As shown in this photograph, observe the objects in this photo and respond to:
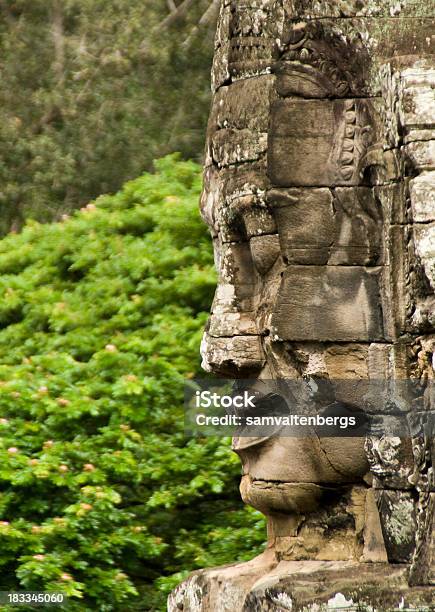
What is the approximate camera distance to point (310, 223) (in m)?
7.27

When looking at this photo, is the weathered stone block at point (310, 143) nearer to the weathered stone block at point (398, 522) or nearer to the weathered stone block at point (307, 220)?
the weathered stone block at point (307, 220)

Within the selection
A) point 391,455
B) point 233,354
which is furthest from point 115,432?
point 391,455

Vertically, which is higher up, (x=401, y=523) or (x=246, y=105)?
(x=246, y=105)

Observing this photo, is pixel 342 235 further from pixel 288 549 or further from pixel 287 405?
pixel 288 549

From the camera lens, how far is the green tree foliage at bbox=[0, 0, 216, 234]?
763 inches

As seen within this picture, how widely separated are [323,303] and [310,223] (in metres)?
0.38

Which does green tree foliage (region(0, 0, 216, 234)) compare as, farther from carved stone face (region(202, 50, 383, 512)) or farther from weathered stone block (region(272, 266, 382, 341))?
weathered stone block (region(272, 266, 382, 341))

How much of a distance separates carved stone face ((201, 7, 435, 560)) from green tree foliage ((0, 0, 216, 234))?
1156 cm

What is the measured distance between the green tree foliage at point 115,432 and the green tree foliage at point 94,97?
6.98 m

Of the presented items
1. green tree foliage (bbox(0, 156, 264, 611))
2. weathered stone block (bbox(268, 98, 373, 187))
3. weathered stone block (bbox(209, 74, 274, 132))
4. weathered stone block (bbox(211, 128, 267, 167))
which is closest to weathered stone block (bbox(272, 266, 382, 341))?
weathered stone block (bbox(268, 98, 373, 187))

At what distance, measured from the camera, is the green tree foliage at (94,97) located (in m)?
19.4

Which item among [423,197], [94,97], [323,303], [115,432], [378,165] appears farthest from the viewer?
[94,97]

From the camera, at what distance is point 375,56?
7.15m

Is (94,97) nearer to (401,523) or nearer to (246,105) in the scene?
(246,105)
